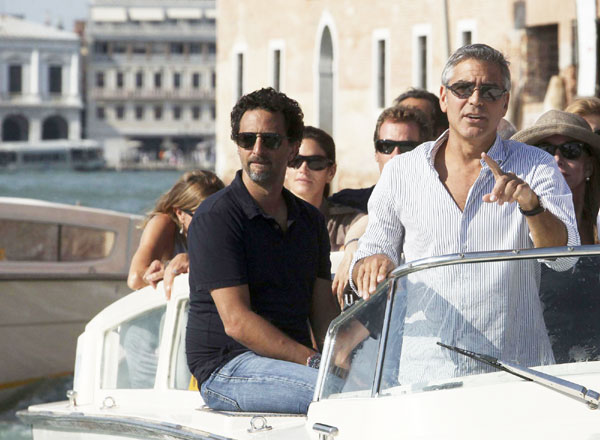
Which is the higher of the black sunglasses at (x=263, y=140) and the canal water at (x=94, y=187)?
the canal water at (x=94, y=187)

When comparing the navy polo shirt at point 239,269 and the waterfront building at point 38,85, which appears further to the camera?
the waterfront building at point 38,85

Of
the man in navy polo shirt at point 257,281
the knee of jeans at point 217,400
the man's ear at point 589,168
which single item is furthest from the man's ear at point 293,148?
the man's ear at point 589,168

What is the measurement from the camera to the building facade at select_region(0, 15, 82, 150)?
3920 inches

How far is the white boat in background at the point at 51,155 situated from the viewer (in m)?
89.1

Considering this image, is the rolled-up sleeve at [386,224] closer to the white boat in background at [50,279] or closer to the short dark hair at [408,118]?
the short dark hair at [408,118]

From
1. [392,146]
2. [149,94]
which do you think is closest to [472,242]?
[392,146]

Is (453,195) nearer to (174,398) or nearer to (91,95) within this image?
(174,398)

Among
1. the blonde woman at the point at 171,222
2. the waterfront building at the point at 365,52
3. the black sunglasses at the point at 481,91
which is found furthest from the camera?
the waterfront building at the point at 365,52

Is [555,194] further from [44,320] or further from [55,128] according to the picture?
[55,128]

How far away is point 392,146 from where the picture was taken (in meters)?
4.93

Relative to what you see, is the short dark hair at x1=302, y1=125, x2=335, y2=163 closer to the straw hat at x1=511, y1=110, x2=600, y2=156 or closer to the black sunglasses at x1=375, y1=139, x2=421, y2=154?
the black sunglasses at x1=375, y1=139, x2=421, y2=154

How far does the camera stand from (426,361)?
3014 millimetres

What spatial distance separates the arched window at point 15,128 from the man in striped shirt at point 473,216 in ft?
323

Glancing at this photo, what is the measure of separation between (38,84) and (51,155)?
37.1 feet
